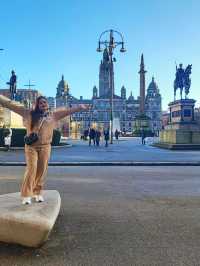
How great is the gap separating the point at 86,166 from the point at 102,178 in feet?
15.8

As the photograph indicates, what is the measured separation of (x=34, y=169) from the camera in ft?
18.8

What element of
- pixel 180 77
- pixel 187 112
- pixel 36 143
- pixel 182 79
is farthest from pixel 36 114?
pixel 180 77

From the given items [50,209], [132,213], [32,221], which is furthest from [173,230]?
[32,221]

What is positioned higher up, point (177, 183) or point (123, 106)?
point (123, 106)

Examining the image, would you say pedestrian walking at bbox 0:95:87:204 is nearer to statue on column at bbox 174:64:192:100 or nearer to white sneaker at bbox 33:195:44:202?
white sneaker at bbox 33:195:44:202

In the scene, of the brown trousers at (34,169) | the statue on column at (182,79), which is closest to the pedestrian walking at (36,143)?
the brown trousers at (34,169)

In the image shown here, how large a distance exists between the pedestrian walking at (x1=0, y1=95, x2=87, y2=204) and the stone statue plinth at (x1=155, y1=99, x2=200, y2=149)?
23700 mm

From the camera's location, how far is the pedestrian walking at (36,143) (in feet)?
18.8

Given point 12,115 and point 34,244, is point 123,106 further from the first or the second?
point 34,244

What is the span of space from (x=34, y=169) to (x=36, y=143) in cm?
38

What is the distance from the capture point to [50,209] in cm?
525

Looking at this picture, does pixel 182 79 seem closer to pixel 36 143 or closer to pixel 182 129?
pixel 182 129

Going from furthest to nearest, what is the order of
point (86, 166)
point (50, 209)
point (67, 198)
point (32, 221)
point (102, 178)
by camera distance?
point (86, 166) → point (102, 178) → point (67, 198) → point (50, 209) → point (32, 221)

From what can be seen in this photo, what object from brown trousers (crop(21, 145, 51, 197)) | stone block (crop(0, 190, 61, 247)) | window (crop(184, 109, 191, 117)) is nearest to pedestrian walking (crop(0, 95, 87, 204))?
brown trousers (crop(21, 145, 51, 197))
